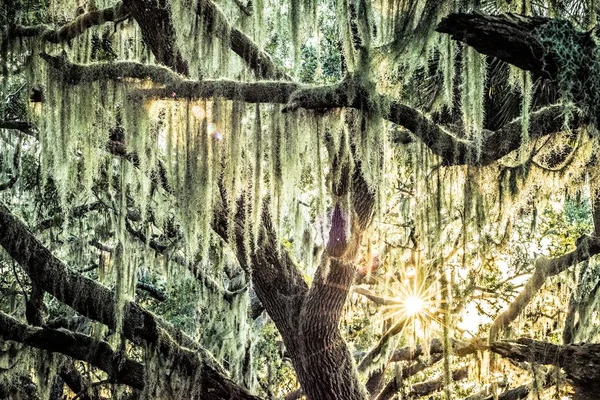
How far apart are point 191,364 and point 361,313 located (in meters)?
3.39

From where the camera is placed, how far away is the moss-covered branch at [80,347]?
4.70m

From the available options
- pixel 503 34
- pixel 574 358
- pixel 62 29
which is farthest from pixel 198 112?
pixel 574 358

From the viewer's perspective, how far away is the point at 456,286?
5.56 m

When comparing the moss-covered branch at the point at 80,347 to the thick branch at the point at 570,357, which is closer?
the thick branch at the point at 570,357

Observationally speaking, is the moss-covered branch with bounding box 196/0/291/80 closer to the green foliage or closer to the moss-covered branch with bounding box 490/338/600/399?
the green foliage

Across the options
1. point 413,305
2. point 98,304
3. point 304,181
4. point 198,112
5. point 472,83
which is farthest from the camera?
point 304,181

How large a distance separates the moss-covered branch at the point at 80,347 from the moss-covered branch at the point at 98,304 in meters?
0.29

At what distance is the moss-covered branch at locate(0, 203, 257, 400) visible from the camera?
4.39m

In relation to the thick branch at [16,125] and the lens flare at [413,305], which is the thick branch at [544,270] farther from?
the thick branch at [16,125]

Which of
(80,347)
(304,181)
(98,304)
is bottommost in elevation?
(80,347)

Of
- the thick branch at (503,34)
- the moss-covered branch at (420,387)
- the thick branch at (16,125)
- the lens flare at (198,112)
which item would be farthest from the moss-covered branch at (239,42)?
the moss-covered branch at (420,387)

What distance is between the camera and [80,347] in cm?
474

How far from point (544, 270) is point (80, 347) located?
3502 millimetres

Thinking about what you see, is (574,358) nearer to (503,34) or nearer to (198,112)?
(503,34)
